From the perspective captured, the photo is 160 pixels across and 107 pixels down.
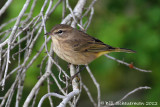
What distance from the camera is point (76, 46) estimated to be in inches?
208

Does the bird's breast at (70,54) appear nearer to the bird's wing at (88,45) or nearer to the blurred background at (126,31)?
the bird's wing at (88,45)

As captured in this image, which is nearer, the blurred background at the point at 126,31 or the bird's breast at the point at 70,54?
the bird's breast at the point at 70,54

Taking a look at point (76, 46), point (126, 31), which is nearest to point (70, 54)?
point (76, 46)

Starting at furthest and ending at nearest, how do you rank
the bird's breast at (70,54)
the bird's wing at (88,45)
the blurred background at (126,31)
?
the blurred background at (126,31) < the bird's wing at (88,45) < the bird's breast at (70,54)

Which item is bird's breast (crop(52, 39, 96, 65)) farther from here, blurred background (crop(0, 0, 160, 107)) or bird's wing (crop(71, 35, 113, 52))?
blurred background (crop(0, 0, 160, 107))

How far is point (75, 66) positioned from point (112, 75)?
306 centimetres

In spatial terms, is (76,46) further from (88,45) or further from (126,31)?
(126,31)

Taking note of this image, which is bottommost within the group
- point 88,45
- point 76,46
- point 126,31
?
point 126,31

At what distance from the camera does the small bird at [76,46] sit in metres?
4.92

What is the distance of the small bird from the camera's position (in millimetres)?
4918

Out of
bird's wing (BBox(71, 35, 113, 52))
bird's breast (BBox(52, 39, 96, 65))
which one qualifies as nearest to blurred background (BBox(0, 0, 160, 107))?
bird's wing (BBox(71, 35, 113, 52))

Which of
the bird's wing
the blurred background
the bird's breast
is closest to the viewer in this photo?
the bird's breast

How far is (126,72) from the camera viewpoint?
7.75 meters

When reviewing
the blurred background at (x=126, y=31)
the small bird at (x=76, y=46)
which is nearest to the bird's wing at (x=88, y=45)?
the small bird at (x=76, y=46)
